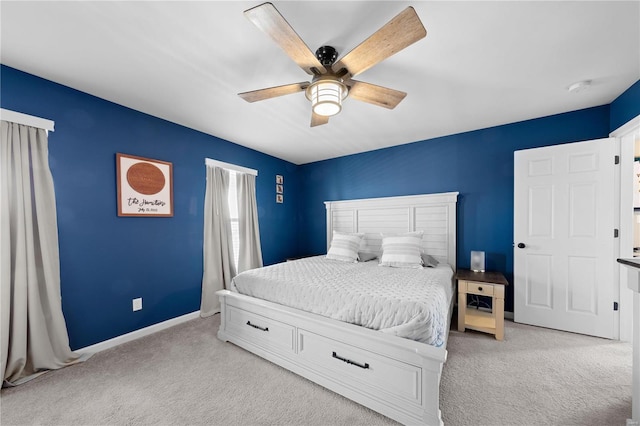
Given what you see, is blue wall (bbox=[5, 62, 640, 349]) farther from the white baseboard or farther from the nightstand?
the nightstand

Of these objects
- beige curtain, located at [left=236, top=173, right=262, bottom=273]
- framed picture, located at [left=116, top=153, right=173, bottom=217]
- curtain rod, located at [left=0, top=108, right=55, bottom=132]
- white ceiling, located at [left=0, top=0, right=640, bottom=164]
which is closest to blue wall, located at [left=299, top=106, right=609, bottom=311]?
white ceiling, located at [left=0, top=0, right=640, bottom=164]

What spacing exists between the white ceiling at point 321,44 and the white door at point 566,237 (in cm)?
59

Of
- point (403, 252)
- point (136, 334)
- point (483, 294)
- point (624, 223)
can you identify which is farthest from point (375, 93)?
point (136, 334)

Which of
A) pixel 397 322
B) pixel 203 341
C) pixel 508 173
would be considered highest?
pixel 508 173

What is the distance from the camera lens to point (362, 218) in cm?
420

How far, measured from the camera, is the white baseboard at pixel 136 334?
2357mm

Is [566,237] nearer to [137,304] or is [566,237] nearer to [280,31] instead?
[280,31]

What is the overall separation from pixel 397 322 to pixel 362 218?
258 cm

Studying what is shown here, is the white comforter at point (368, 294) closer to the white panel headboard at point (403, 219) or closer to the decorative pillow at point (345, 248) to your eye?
the decorative pillow at point (345, 248)

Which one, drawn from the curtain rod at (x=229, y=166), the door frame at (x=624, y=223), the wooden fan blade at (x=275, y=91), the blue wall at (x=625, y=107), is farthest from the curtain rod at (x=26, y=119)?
the door frame at (x=624, y=223)

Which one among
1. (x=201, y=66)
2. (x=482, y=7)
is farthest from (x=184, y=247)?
(x=482, y=7)

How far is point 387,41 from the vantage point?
1.33 meters

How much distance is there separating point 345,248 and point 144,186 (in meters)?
2.58

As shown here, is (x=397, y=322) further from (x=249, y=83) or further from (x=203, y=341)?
(x=249, y=83)
